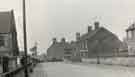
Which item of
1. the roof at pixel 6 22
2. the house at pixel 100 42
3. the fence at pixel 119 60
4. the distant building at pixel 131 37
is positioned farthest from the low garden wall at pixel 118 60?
the house at pixel 100 42

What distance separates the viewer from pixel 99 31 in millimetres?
91625

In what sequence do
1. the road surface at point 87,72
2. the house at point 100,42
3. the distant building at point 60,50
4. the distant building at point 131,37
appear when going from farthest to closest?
the distant building at point 60,50
the house at point 100,42
the distant building at point 131,37
the road surface at point 87,72

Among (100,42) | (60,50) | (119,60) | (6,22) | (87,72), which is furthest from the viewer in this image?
(60,50)

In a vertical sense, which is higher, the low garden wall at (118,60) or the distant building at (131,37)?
the distant building at (131,37)

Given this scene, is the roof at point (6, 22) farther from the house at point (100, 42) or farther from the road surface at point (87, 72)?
the house at point (100, 42)

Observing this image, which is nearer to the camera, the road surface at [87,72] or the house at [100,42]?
the road surface at [87,72]

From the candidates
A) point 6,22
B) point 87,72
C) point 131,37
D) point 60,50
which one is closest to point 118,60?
point 131,37

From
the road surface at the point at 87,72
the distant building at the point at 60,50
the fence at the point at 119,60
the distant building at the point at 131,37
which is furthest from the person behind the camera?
the distant building at the point at 60,50

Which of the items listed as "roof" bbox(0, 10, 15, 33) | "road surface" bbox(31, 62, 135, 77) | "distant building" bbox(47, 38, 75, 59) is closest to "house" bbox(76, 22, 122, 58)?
"roof" bbox(0, 10, 15, 33)

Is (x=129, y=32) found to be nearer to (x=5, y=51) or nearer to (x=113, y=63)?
(x=113, y=63)

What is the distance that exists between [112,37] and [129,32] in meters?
32.1

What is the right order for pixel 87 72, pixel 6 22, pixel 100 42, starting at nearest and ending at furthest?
1. pixel 87 72
2. pixel 6 22
3. pixel 100 42

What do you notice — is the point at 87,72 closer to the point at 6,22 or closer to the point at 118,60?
the point at 6,22

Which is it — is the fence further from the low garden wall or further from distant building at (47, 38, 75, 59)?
distant building at (47, 38, 75, 59)
